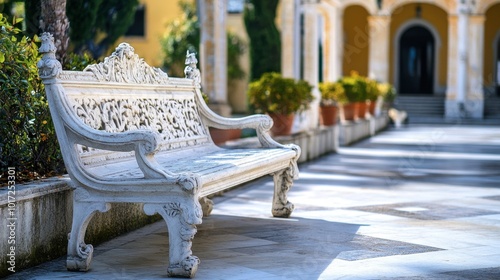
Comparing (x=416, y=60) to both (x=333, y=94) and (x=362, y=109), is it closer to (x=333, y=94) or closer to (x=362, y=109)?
(x=362, y=109)

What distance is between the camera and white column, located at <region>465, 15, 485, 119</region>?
29.0 metres

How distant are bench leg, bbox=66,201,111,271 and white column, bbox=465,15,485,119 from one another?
2504 centimetres

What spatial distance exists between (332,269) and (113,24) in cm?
994

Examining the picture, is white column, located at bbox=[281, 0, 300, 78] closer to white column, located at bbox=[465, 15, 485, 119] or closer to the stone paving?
the stone paving

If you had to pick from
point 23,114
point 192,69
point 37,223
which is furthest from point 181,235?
point 192,69

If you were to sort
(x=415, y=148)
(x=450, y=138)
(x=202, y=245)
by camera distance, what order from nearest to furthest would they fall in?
(x=202, y=245)
(x=415, y=148)
(x=450, y=138)

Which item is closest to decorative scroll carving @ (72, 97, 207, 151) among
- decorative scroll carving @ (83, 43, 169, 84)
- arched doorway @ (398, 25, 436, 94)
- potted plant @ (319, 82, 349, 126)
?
decorative scroll carving @ (83, 43, 169, 84)

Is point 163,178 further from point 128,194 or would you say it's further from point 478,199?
point 478,199

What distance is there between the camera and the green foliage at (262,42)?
69.8 ft

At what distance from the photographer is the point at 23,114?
5.75 meters

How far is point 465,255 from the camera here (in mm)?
5676

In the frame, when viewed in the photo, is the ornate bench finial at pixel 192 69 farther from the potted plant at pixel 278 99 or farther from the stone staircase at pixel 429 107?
the stone staircase at pixel 429 107

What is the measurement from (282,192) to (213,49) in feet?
26.8

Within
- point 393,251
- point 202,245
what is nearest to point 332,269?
point 393,251
